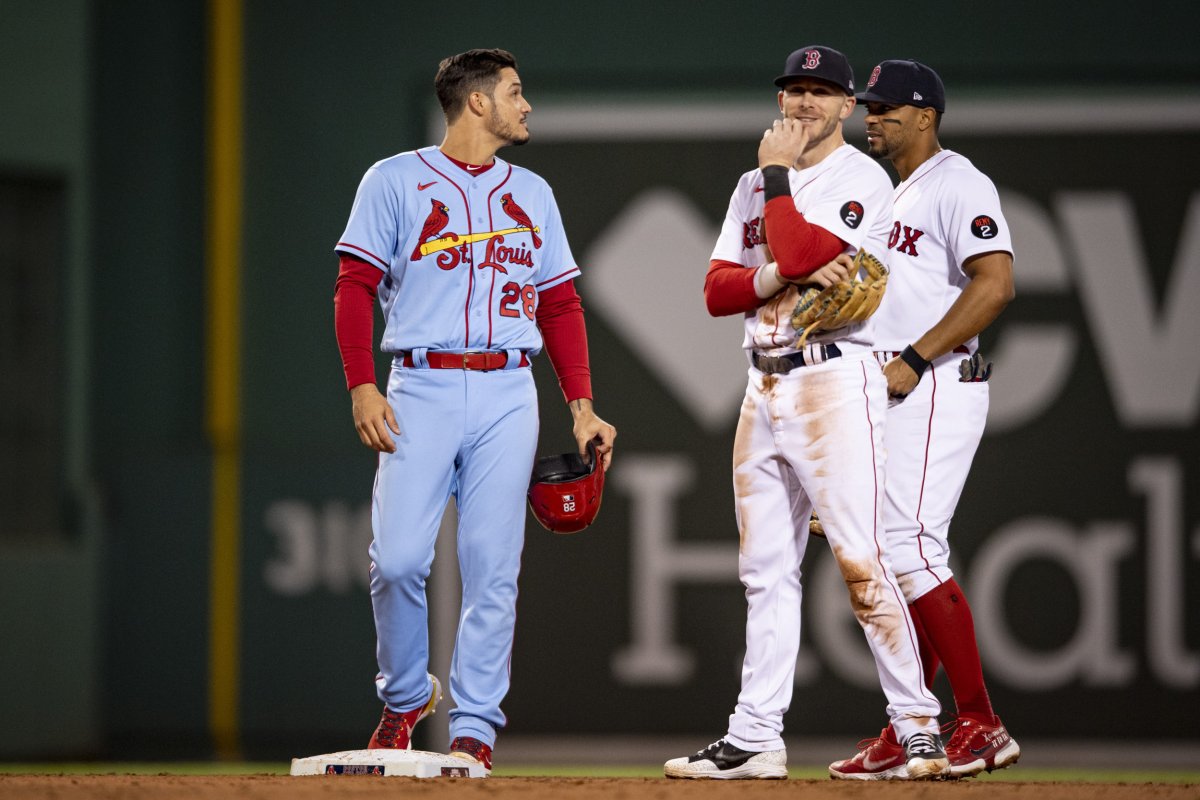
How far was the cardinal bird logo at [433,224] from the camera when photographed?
4297 millimetres

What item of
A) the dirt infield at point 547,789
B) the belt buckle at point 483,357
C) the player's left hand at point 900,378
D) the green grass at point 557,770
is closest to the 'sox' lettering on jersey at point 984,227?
the player's left hand at point 900,378

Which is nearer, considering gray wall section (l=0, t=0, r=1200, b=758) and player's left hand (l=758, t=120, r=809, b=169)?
player's left hand (l=758, t=120, r=809, b=169)

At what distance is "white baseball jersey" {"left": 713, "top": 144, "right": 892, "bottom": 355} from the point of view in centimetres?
416

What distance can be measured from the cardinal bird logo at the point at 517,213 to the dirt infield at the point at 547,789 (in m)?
1.49

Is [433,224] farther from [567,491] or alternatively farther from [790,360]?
[790,360]

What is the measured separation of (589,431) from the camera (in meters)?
4.44

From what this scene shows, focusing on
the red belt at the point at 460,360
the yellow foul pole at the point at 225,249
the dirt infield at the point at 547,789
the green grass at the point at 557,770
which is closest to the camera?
the dirt infield at the point at 547,789

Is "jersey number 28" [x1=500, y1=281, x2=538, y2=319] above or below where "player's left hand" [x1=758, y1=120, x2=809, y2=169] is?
below

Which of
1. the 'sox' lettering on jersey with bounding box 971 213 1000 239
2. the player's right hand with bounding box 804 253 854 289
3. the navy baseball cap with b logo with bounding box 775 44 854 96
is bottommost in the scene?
the player's right hand with bounding box 804 253 854 289

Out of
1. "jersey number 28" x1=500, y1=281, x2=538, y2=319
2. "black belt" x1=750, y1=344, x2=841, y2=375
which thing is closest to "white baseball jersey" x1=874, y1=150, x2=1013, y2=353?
"black belt" x1=750, y1=344, x2=841, y2=375

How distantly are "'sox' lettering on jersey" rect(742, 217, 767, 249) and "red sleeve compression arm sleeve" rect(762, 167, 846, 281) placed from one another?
0.73 feet

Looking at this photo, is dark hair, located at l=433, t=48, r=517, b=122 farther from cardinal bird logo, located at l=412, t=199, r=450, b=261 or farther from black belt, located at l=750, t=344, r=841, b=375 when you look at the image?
black belt, located at l=750, t=344, r=841, b=375

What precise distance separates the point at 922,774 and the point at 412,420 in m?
1.61

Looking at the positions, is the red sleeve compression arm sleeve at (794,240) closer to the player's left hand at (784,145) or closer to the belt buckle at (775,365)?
the player's left hand at (784,145)
